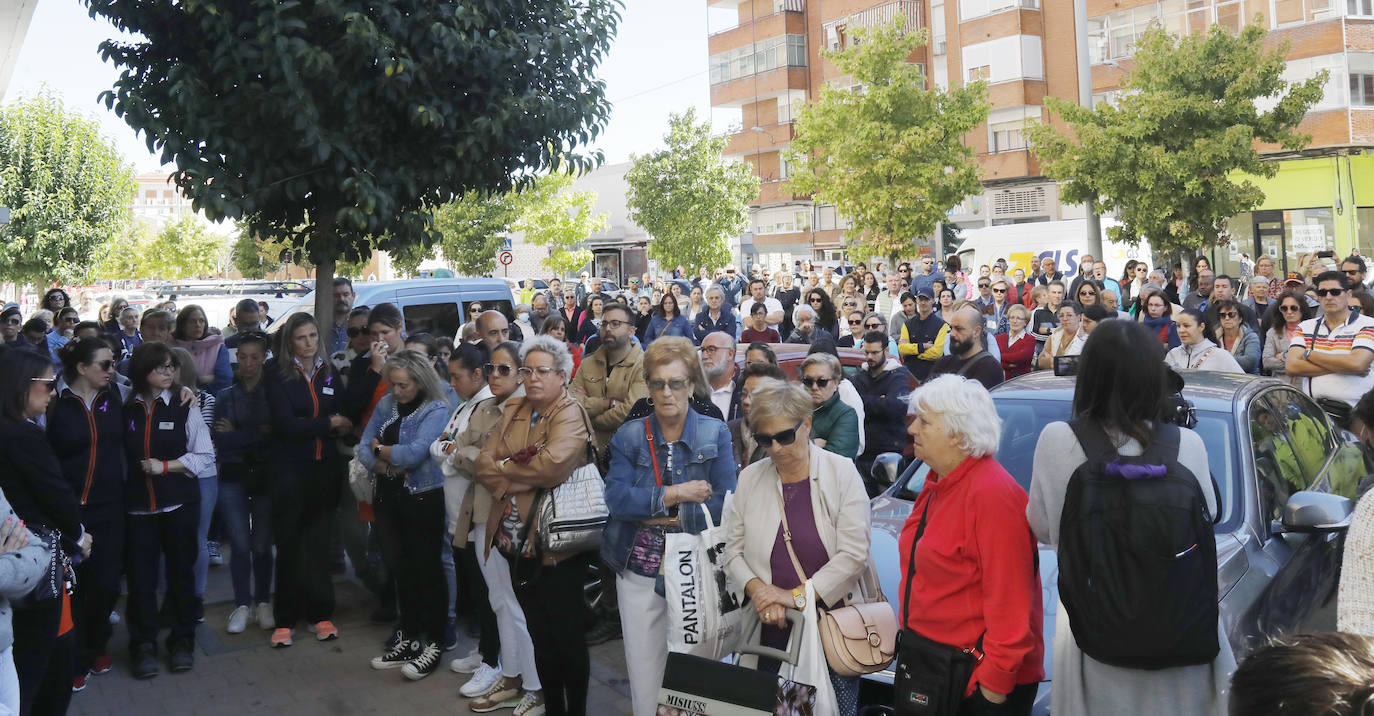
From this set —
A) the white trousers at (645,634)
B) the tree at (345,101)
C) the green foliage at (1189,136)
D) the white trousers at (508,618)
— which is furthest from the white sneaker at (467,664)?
the green foliage at (1189,136)

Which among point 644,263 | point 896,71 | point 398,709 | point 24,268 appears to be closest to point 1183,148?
point 896,71

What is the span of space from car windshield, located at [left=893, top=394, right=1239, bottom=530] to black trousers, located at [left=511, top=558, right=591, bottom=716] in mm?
1754

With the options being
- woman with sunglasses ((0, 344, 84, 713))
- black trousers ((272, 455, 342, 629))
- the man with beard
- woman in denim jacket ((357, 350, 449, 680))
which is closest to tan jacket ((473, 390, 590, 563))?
woman in denim jacket ((357, 350, 449, 680))

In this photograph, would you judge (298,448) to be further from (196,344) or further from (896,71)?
(896,71)

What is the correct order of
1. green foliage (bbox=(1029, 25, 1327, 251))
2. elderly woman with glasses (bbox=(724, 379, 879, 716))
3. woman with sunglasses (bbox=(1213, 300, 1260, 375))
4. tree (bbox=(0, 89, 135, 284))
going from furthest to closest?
tree (bbox=(0, 89, 135, 284)) → green foliage (bbox=(1029, 25, 1327, 251)) → woman with sunglasses (bbox=(1213, 300, 1260, 375)) → elderly woman with glasses (bbox=(724, 379, 879, 716))

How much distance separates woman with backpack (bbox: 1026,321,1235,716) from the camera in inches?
128

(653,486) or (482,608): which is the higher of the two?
(653,486)

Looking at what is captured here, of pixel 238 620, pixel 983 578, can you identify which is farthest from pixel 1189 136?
pixel 983 578

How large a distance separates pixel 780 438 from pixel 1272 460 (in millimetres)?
2585

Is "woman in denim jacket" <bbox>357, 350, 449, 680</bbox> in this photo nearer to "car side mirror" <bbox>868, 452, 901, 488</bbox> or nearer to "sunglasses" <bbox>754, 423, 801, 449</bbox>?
"car side mirror" <bbox>868, 452, 901, 488</bbox>

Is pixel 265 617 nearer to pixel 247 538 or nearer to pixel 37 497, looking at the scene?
pixel 247 538

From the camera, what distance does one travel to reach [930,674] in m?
3.65

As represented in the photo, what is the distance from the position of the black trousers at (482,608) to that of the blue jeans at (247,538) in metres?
1.38

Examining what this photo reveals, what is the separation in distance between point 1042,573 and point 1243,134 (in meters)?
26.3
